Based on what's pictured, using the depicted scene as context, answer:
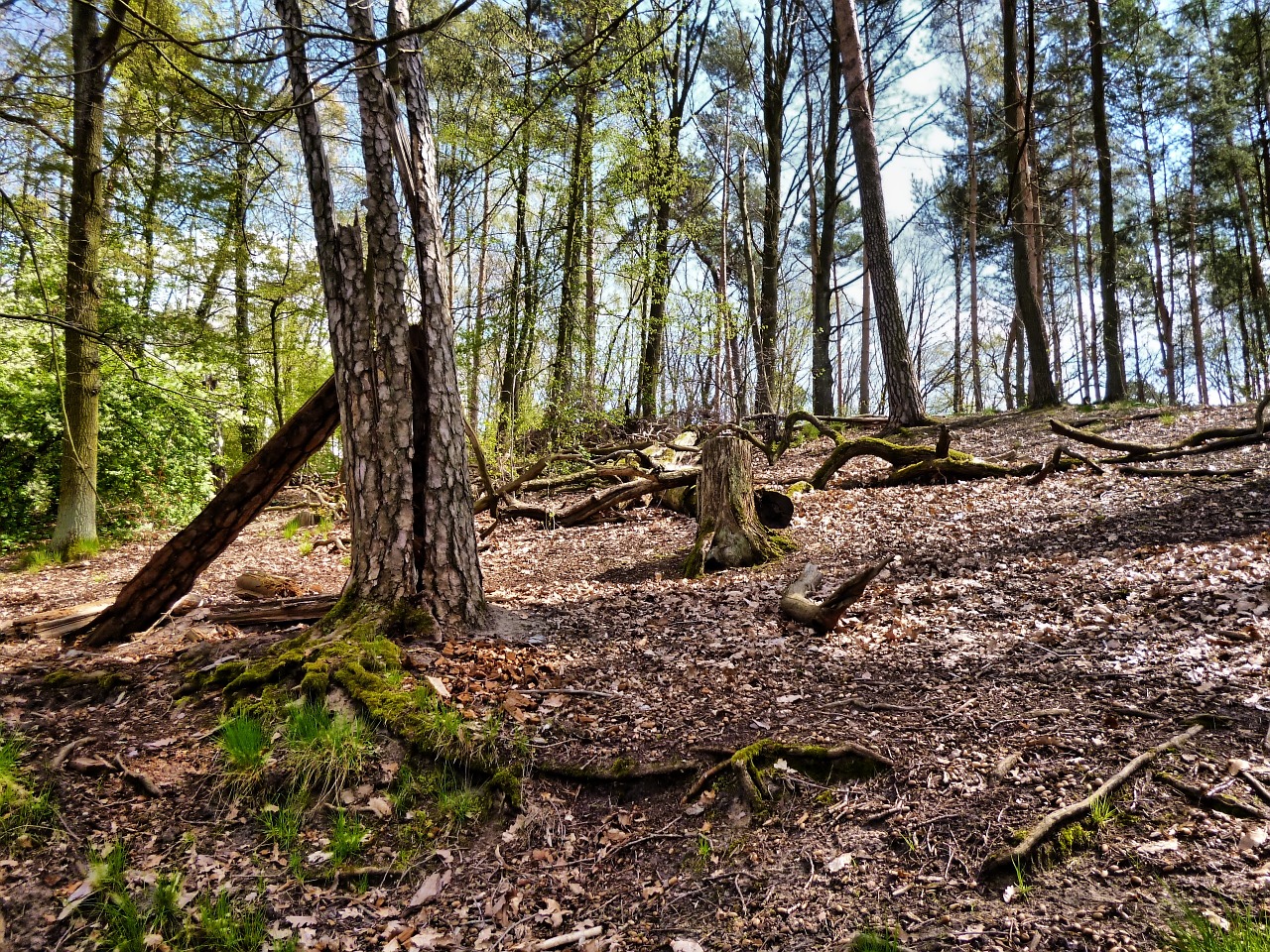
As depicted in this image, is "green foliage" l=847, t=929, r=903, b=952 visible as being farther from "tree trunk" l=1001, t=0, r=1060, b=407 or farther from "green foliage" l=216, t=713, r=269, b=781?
"tree trunk" l=1001, t=0, r=1060, b=407

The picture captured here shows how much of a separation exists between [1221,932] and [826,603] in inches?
92.7

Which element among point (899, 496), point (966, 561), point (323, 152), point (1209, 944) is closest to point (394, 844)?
point (1209, 944)

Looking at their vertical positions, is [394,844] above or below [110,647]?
below

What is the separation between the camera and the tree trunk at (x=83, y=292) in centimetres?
738

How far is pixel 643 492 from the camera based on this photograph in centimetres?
809

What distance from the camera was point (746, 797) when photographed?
265 cm

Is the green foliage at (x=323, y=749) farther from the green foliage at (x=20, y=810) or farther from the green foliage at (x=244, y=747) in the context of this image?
the green foliage at (x=20, y=810)

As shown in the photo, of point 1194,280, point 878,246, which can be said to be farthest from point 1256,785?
point 1194,280

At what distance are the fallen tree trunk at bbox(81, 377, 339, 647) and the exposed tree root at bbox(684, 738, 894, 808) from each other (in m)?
3.13

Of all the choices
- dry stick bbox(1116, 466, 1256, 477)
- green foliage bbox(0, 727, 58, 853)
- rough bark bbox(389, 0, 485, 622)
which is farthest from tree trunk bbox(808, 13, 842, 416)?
green foliage bbox(0, 727, 58, 853)

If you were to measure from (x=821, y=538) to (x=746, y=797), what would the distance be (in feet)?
11.8

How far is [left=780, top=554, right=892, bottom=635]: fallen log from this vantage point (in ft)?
12.8

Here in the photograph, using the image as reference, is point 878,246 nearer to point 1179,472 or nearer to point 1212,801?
point 1179,472

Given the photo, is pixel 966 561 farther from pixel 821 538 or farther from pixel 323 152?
pixel 323 152
